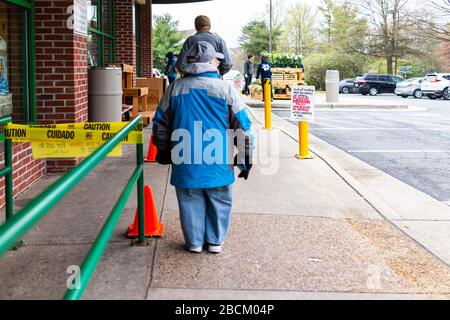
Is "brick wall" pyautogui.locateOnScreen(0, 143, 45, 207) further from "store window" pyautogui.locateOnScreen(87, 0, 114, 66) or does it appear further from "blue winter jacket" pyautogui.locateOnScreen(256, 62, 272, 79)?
"blue winter jacket" pyautogui.locateOnScreen(256, 62, 272, 79)

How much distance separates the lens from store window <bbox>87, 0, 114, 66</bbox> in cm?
1108

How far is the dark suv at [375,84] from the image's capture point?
41812mm

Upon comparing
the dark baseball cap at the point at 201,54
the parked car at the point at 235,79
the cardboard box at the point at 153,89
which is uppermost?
the parked car at the point at 235,79

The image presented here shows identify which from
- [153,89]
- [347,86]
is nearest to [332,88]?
[153,89]

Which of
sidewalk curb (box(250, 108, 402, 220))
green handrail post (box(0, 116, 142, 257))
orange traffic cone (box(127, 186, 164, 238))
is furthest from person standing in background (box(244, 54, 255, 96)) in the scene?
green handrail post (box(0, 116, 142, 257))

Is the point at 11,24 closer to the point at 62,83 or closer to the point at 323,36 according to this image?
the point at 62,83

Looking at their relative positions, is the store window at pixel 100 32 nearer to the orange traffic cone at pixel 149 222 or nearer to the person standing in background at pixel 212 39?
the person standing in background at pixel 212 39

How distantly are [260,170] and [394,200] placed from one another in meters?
2.06

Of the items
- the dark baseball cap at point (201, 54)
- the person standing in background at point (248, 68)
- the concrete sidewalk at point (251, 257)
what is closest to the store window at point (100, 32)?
the concrete sidewalk at point (251, 257)

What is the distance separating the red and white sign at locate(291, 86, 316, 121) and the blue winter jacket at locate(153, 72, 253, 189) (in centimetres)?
489

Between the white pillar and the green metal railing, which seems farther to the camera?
the white pillar

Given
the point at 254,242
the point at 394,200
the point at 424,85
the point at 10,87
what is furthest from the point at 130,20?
the point at 424,85

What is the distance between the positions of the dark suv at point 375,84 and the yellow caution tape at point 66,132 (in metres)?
38.8

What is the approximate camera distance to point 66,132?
4.55 metres
